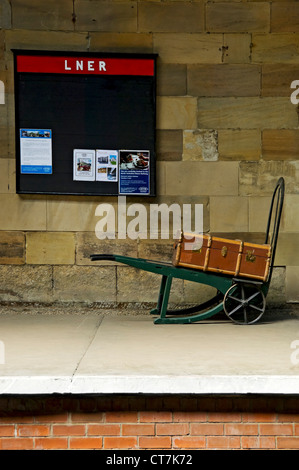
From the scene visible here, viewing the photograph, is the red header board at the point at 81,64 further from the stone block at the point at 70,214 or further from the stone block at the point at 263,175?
the stone block at the point at 263,175

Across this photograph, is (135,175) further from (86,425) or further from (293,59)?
(86,425)

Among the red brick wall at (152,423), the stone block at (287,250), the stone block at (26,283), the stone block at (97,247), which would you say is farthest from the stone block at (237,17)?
the red brick wall at (152,423)

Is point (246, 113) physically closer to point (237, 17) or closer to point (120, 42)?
point (237, 17)

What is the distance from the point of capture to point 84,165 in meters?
6.88

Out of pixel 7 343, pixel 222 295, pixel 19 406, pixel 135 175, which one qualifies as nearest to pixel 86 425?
pixel 19 406

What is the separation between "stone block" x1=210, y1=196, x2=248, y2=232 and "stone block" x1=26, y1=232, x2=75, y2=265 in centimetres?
176

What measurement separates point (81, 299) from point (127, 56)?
9.84 feet

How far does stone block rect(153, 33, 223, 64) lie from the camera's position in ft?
22.4

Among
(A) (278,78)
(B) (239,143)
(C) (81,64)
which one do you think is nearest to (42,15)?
(C) (81,64)

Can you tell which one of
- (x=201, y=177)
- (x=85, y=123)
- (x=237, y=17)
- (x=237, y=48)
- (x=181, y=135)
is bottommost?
(x=201, y=177)

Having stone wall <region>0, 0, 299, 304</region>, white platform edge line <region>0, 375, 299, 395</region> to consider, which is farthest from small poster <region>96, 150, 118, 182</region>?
white platform edge line <region>0, 375, 299, 395</region>

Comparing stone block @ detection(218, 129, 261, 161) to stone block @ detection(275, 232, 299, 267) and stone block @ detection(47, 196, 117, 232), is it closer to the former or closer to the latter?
stone block @ detection(275, 232, 299, 267)

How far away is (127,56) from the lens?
267 inches

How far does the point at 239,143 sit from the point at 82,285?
260 centimetres
